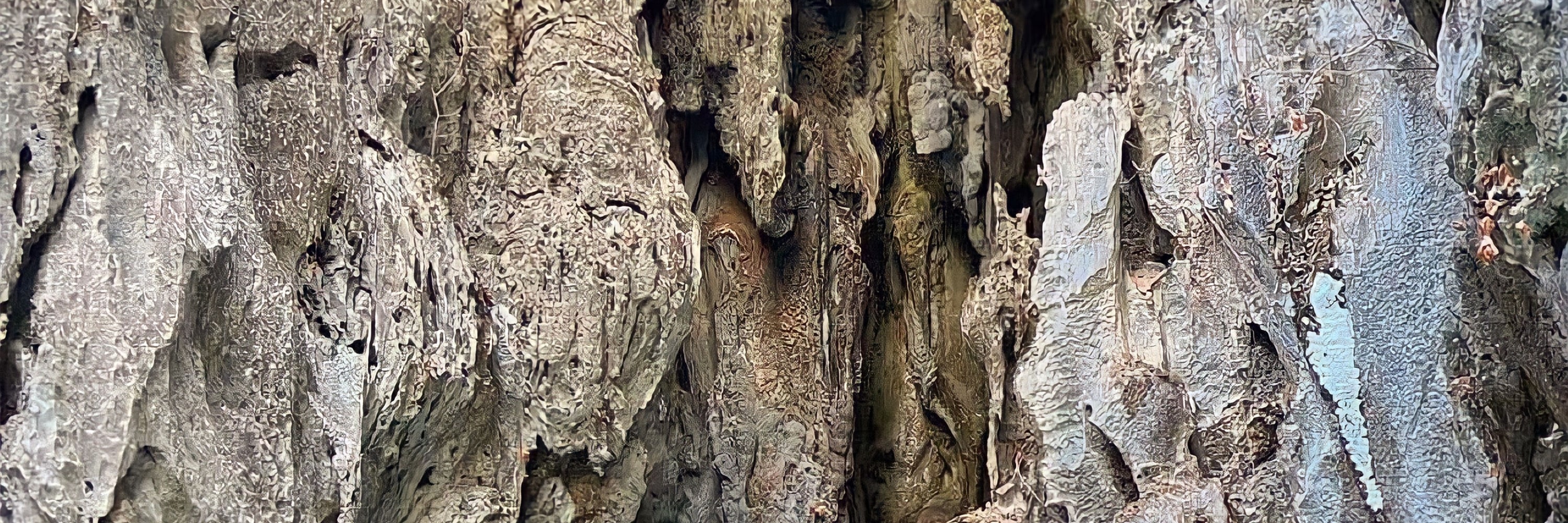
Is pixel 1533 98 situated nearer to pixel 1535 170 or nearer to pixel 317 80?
pixel 1535 170

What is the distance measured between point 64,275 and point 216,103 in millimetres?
229

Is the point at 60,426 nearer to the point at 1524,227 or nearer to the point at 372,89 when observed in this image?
the point at 372,89

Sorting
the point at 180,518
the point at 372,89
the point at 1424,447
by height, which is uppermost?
the point at 372,89

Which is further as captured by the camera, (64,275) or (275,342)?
(275,342)

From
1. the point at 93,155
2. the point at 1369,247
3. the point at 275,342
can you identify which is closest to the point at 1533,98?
the point at 1369,247

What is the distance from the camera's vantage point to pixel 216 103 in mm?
1242

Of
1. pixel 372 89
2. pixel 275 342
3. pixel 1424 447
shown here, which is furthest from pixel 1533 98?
pixel 275 342

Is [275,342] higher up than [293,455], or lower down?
higher up

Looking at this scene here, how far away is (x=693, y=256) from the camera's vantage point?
137 cm

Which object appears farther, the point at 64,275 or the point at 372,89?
the point at 372,89

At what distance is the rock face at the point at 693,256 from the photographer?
1.17 m

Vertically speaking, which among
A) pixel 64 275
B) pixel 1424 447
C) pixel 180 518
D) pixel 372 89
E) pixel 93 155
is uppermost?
pixel 372 89

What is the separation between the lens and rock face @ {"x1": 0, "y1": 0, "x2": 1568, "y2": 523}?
1166 millimetres

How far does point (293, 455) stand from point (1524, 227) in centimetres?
128
